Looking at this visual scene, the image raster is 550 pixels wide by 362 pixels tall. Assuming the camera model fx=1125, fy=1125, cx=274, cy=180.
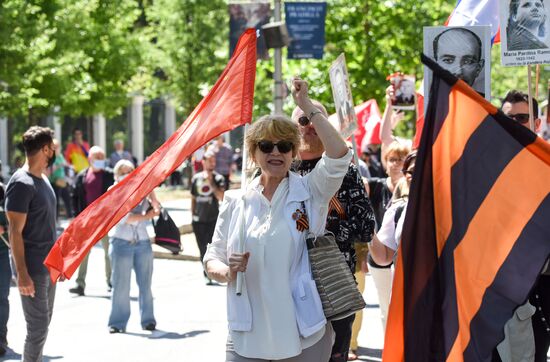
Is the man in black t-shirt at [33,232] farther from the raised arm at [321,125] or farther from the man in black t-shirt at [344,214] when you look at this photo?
the raised arm at [321,125]

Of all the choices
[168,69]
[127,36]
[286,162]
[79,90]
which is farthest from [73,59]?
[286,162]

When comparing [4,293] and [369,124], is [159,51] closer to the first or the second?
[369,124]

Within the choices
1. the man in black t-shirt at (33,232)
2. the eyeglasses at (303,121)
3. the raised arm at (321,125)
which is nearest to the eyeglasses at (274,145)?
the raised arm at (321,125)

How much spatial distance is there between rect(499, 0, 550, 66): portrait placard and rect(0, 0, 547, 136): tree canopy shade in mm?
17893

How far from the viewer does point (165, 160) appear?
5723 millimetres

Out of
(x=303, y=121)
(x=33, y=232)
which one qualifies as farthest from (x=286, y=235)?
(x=33, y=232)

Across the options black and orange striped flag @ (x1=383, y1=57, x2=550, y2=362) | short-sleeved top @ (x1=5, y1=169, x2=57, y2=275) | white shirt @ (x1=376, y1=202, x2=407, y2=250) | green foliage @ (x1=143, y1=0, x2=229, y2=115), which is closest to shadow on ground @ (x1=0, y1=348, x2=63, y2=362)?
short-sleeved top @ (x1=5, y1=169, x2=57, y2=275)

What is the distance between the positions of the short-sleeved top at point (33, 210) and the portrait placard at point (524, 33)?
330cm

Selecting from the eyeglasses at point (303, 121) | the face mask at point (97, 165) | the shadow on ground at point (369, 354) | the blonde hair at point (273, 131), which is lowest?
the shadow on ground at point (369, 354)

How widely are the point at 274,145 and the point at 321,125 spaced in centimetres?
23

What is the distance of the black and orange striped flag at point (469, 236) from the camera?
4262 millimetres

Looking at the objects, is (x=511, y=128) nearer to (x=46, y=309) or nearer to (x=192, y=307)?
(x=46, y=309)

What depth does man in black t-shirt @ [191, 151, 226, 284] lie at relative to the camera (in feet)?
47.6

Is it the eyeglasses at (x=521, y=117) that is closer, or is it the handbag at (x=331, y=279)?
the handbag at (x=331, y=279)
